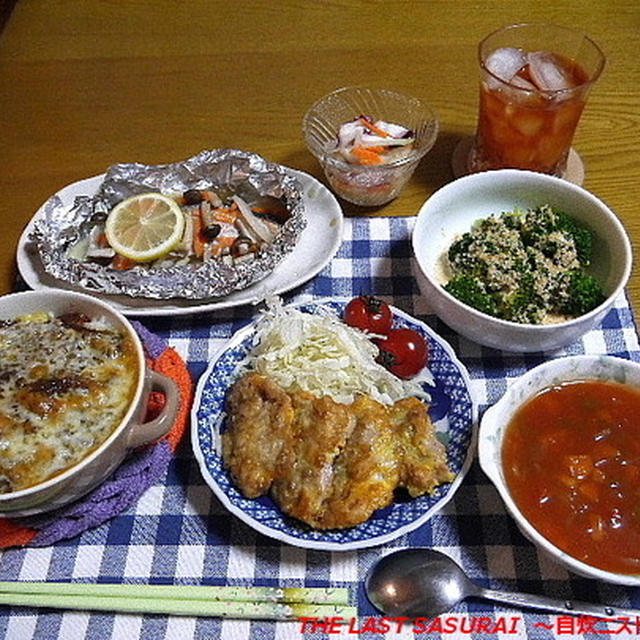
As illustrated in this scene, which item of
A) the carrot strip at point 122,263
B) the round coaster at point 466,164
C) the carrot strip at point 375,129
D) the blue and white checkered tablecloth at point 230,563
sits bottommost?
the blue and white checkered tablecloth at point 230,563

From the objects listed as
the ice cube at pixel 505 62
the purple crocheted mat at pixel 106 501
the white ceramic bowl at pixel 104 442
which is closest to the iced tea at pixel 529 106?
the ice cube at pixel 505 62

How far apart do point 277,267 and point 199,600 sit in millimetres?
1108

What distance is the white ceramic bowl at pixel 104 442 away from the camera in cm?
151

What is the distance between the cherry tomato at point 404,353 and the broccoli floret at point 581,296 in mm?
443

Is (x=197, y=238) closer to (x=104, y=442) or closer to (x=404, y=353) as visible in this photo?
(x=404, y=353)

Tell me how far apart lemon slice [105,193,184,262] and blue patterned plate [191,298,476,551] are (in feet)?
1.70

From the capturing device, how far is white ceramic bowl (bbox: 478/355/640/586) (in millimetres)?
1455

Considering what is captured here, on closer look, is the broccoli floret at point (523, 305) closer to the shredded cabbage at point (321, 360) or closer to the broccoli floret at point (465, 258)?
the broccoli floret at point (465, 258)

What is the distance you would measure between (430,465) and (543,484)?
26 centimetres

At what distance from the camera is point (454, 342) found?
209 centimetres

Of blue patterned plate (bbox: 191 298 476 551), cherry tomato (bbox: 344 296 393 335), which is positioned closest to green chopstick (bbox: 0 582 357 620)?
blue patterned plate (bbox: 191 298 476 551)

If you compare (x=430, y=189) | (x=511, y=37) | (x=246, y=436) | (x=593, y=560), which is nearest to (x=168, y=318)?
(x=246, y=436)

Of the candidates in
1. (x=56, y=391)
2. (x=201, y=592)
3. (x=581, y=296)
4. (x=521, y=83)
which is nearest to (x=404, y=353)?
(x=581, y=296)

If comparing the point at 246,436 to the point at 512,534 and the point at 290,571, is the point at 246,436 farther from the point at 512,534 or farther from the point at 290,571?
the point at 512,534
